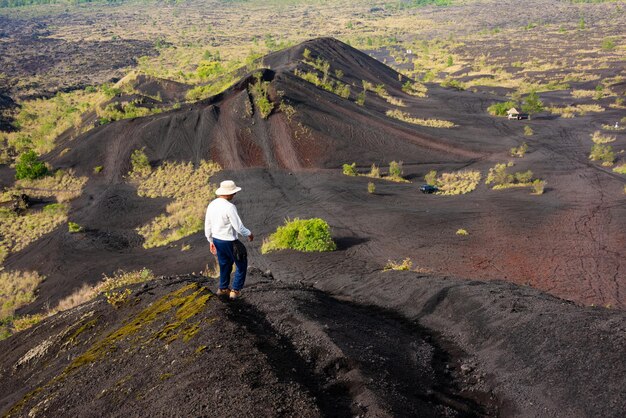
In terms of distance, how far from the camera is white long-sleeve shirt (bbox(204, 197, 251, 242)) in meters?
7.24

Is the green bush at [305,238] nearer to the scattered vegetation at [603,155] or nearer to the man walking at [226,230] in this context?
the man walking at [226,230]

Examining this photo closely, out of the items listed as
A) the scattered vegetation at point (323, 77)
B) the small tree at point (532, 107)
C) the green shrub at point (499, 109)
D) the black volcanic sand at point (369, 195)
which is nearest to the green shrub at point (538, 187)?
the black volcanic sand at point (369, 195)

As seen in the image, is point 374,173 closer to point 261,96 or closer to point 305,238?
point 261,96

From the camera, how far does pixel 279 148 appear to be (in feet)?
104

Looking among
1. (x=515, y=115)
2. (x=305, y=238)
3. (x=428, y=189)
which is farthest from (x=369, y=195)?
(x=515, y=115)

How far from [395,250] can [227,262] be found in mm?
10754

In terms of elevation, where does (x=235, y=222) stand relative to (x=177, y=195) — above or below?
above

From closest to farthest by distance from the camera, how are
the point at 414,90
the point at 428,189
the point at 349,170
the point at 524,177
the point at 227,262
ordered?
1. the point at 227,262
2. the point at 428,189
3. the point at 524,177
4. the point at 349,170
5. the point at 414,90

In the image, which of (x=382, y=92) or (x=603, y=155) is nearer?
(x=603, y=155)

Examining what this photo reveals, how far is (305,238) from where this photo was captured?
1712 cm

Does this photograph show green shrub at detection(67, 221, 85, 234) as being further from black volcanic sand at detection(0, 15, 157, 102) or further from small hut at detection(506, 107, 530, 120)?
black volcanic sand at detection(0, 15, 157, 102)

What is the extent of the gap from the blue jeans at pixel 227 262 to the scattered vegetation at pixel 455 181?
20761mm

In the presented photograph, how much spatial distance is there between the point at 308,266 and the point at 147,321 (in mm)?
8312

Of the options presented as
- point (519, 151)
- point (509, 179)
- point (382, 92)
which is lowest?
point (509, 179)
